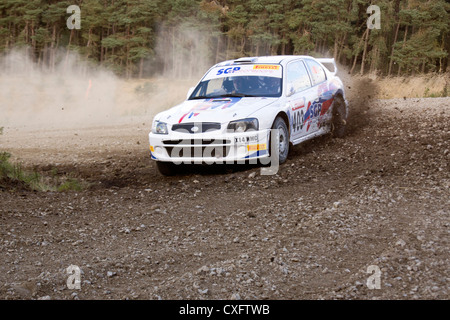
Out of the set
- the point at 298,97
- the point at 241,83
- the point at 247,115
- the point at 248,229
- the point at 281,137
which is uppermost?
the point at 241,83

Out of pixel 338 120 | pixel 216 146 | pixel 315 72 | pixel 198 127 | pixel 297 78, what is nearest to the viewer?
pixel 216 146

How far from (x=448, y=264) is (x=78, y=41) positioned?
42192 mm

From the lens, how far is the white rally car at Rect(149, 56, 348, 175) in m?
8.11

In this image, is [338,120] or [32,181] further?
[338,120]

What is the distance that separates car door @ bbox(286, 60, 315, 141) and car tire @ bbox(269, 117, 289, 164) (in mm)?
238

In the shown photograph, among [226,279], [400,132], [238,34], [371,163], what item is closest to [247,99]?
[371,163]

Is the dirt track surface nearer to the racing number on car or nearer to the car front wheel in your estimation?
the car front wheel

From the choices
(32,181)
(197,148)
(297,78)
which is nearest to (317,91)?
(297,78)

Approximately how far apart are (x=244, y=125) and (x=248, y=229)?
2631 millimetres

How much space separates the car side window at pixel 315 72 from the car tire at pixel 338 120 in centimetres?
58

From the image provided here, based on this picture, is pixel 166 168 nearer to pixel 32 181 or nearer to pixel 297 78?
pixel 32 181

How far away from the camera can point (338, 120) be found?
35.9 ft

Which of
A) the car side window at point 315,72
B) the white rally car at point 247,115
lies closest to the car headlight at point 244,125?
the white rally car at point 247,115

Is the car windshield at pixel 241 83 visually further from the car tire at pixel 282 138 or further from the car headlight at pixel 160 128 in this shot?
the car headlight at pixel 160 128
